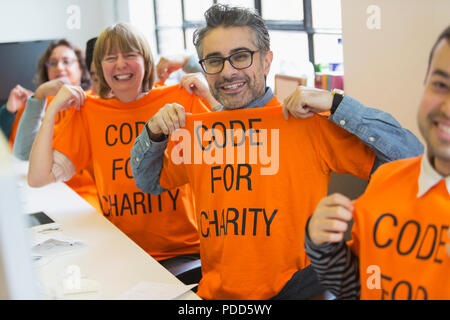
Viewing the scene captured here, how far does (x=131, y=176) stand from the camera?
6.80 ft

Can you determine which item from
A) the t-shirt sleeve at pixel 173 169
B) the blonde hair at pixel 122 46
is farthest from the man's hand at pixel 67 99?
the t-shirt sleeve at pixel 173 169

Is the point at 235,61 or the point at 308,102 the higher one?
the point at 235,61

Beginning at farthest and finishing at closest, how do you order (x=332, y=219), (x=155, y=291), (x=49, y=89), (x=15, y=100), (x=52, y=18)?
(x=52, y=18)
(x=15, y=100)
(x=49, y=89)
(x=155, y=291)
(x=332, y=219)

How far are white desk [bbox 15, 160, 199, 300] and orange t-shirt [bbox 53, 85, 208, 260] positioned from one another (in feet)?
0.42

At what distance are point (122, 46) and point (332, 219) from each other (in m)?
1.41

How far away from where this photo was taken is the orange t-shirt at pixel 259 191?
4.96 feet

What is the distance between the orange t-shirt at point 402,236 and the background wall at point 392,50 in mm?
1144

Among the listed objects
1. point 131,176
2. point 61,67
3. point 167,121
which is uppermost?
point 61,67

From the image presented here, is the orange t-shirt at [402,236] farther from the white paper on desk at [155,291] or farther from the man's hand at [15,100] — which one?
the man's hand at [15,100]

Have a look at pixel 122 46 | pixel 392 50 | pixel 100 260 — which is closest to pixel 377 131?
pixel 100 260

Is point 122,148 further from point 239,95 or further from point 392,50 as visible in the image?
point 392,50

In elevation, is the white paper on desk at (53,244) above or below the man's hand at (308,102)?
below

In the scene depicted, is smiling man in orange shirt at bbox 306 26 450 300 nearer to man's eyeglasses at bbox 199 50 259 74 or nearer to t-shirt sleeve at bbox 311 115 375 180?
t-shirt sleeve at bbox 311 115 375 180

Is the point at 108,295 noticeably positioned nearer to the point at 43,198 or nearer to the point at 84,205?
the point at 84,205
